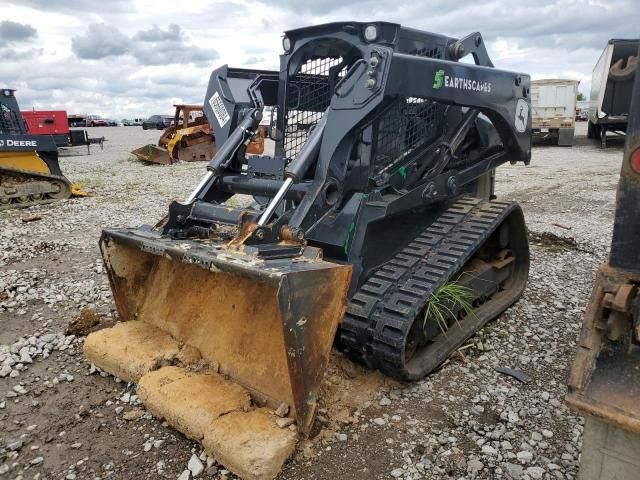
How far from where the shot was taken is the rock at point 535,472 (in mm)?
2589

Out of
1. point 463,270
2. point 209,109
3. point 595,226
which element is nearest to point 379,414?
point 463,270

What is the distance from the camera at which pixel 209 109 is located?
443 cm

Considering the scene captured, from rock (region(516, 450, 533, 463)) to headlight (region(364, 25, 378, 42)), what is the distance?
2.63m

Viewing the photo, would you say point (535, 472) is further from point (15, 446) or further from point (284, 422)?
point (15, 446)

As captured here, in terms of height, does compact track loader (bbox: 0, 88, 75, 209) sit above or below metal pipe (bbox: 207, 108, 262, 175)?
below

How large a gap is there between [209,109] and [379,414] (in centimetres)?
272

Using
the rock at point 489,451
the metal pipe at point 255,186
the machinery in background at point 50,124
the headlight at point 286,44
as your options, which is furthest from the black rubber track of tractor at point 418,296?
the machinery in background at point 50,124

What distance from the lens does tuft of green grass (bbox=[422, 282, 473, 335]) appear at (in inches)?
136

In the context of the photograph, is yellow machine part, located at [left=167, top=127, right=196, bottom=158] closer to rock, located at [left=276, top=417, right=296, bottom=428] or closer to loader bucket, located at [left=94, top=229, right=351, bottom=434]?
loader bucket, located at [left=94, top=229, right=351, bottom=434]

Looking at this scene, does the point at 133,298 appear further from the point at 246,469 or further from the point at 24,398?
the point at 246,469

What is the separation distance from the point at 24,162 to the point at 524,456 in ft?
34.2

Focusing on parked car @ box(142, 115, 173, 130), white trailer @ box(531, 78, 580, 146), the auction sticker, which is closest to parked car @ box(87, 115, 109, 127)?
parked car @ box(142, 115, 173, 130)

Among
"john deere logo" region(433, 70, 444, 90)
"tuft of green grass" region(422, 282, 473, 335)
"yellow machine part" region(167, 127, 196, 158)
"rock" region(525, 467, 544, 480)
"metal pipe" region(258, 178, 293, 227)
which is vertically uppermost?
"john deere logo" region(433, 70, 444, 90)

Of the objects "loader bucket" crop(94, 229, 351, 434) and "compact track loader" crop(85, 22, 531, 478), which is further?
"compact track loader" crop(85, 22, 531, 478)
